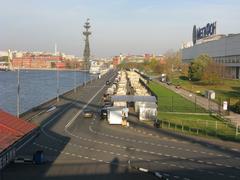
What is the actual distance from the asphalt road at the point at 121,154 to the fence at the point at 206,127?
2088 millimetres

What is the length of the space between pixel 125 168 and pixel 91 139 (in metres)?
8.85

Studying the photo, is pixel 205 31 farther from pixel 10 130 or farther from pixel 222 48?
pixel 10 130

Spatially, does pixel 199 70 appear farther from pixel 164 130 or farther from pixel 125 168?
pixel 125 168

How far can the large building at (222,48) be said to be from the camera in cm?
11494

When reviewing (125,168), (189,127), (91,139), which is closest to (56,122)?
(91,139)

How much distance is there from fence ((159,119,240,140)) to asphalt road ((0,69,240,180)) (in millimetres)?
2088

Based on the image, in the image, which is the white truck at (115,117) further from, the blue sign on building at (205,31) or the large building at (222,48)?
the blue sign on building at (205,31)


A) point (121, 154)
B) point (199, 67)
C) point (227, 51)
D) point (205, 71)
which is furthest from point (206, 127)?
point (227, 51)

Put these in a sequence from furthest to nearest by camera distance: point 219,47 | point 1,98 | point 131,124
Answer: point 219,47 → point 1,98 → point 131,124

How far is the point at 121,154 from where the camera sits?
26.3 metres

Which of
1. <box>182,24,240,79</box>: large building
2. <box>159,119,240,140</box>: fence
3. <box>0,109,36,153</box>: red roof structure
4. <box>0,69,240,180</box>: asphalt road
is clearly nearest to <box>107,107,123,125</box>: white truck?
<box>0,69,240,180</box>: asphalt road

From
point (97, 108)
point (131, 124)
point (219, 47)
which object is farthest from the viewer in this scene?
point (219, 47)

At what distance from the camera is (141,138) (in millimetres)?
32250

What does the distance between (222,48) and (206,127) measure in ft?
304
